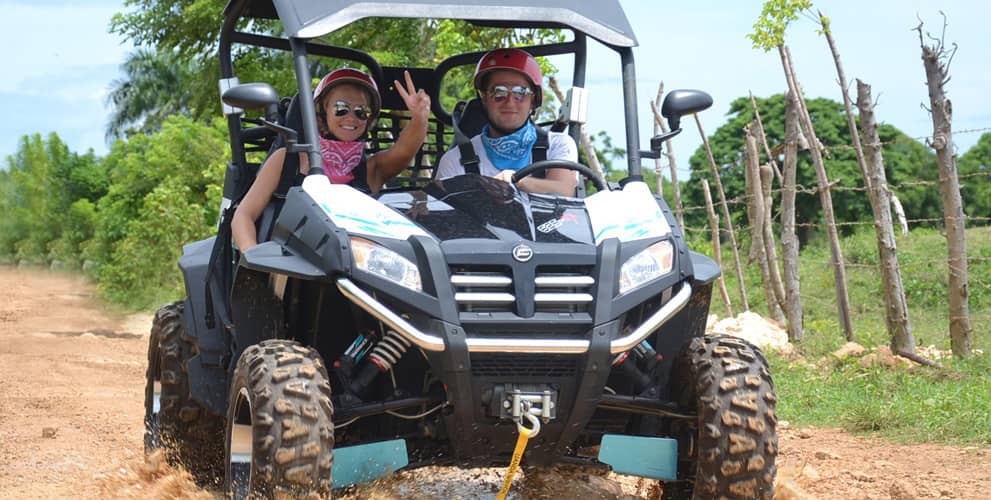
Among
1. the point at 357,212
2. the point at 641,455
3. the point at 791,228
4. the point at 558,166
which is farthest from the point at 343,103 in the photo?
the point at 791,228

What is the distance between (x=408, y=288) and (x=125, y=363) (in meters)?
9.47

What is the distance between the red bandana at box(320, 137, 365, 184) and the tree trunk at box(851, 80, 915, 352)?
587 centimetres

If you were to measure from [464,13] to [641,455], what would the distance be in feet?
5.92

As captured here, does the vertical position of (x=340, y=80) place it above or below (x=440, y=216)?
above

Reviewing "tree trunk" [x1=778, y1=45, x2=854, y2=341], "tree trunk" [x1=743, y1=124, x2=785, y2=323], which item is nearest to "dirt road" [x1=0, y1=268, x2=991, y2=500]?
"tree trunk" [x1=778, y1=45, x2=854, y2=341]

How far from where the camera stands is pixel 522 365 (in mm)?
4637

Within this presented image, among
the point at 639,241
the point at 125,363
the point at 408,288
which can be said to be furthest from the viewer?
the point at 125,363

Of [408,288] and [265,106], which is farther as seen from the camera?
[265,106]

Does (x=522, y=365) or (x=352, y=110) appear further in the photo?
(x=352, y=110)

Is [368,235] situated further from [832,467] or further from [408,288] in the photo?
[832,467]

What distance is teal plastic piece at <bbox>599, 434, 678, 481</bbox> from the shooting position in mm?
5082

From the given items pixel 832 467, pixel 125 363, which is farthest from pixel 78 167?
pixel 832 467

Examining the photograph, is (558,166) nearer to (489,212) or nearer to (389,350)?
(489,212)

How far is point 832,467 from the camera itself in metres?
7.04
